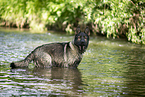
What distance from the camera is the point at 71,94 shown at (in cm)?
789

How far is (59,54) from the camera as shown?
1156 cm

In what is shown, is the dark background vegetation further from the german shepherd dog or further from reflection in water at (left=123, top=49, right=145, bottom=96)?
the german shepherd dog

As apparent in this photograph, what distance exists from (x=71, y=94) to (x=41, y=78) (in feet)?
7.70

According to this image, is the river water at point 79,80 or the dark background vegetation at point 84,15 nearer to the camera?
the river water at point 79,80

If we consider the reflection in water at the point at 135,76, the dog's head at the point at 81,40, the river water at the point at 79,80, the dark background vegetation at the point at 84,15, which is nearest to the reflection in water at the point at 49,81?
the river water at the point at 79,80

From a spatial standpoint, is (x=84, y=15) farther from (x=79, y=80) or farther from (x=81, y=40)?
(x=79, y=80)

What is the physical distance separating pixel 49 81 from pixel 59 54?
223 cm

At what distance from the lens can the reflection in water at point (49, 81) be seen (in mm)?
8133

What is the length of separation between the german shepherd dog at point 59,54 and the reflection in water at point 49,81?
0.91 ft

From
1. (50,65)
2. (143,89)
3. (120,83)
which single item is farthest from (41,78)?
(143,89)

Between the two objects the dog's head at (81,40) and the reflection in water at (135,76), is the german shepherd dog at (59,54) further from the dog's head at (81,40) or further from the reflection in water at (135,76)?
the reflection in water at (135,76)

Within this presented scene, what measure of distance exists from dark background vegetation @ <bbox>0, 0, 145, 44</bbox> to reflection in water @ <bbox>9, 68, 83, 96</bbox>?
8311mm

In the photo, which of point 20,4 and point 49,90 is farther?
point 20,4

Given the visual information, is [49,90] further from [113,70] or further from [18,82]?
[113,70]
